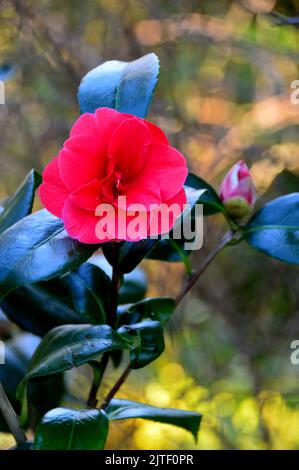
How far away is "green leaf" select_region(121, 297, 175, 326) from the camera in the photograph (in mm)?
820

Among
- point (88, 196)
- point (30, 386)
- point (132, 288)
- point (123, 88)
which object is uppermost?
point (123, 88)

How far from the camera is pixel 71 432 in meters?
0.63

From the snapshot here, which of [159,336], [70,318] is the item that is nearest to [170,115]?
[70,318]

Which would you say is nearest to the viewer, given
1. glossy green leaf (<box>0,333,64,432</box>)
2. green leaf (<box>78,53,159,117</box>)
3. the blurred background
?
green leaf (<box>78,53,159,117</box>)

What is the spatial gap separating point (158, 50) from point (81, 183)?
1274 mm

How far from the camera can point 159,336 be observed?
0.71 metres

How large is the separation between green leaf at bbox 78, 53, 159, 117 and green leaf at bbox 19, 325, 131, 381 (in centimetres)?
24

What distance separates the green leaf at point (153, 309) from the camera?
82 cm

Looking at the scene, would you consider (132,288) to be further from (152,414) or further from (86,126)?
(86,126)

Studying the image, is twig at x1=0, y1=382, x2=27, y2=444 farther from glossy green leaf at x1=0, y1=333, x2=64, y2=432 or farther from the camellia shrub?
glossy green leaf at x1=0, y1=333, x2=64, y2=432

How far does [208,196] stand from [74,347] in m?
0.33

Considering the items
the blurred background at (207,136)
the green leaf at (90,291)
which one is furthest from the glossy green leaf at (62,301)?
the blurred background at (207,136)

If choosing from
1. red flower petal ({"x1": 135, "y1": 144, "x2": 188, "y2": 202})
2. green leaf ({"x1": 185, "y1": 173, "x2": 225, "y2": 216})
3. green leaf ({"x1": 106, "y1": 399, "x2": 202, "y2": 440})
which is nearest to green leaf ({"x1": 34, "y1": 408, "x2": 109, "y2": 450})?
green leaf ({"x1": 106, "y1": 399, "x2": 202, "y2": 440})

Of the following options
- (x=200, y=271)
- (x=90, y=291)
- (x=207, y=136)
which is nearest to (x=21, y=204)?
(x=90, y=291)
